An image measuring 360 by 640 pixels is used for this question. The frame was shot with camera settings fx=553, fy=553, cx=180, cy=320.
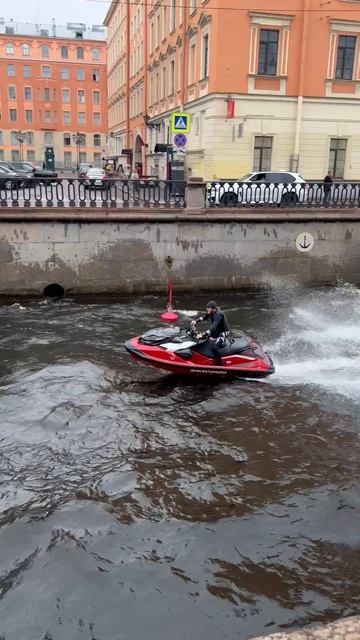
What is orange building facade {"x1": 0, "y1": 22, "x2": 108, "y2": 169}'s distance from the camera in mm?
78312

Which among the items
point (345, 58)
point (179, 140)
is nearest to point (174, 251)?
point (179, 140)

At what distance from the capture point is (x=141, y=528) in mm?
5691

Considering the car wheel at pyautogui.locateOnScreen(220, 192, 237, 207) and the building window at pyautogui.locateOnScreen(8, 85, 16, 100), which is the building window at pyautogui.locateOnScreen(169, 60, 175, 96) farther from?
the building window at pyautogui.locateOnScreen(8, 85, 16, 100)

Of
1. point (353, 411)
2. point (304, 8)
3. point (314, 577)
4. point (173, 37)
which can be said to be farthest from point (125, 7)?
point (314, 577)

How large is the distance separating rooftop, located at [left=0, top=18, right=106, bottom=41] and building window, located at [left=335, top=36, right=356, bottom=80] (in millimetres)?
67676

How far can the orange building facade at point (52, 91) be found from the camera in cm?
7831

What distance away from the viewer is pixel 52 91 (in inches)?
3125

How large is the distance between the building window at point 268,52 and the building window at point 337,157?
4.03 metres

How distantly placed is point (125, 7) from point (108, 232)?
3919 cm

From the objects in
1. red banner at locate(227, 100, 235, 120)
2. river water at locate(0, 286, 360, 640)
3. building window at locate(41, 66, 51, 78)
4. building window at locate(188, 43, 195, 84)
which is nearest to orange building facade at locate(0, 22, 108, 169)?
building window at locate(41, 66, 51, 78)

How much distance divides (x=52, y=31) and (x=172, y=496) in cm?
8850

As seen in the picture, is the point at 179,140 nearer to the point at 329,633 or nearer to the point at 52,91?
the point at 329,633

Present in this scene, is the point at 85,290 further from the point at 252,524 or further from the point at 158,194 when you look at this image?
the point at 252,524

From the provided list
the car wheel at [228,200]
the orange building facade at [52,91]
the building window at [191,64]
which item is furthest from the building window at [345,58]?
the orange building facade at [52,91]
